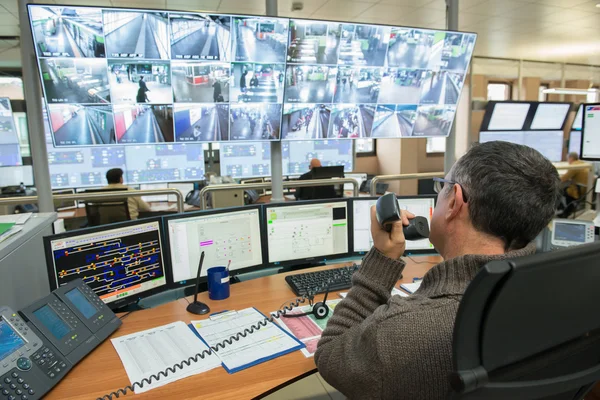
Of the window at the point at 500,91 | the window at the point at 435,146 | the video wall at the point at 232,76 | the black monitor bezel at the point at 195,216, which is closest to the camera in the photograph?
the black monitor bezel at the point at 195,216

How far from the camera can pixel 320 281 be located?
1.77 m

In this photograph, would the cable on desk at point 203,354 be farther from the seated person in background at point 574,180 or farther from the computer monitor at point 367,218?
the seated person in background at point 574,180

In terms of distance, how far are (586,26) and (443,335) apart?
7.02 meters

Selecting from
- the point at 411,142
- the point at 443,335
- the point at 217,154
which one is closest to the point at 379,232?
the point at 443,335

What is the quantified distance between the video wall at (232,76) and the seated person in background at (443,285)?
5.01 feet

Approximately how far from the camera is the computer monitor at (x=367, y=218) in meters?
2.02

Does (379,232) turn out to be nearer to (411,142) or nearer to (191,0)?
(191,0)

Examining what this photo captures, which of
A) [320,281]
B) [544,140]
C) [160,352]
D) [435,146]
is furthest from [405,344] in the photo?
[435,146]

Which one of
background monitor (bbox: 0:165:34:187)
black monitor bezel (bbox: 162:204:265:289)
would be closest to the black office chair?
black monitor bezel (bbox: 162:204:265:289)

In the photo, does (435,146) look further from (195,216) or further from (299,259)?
(195,216)

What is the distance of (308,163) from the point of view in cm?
527

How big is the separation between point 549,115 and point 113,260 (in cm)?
439

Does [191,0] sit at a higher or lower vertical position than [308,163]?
higher

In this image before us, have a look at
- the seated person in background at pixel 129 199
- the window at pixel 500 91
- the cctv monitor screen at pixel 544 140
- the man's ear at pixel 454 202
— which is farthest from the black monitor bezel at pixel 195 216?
the window at pixel 500 91
